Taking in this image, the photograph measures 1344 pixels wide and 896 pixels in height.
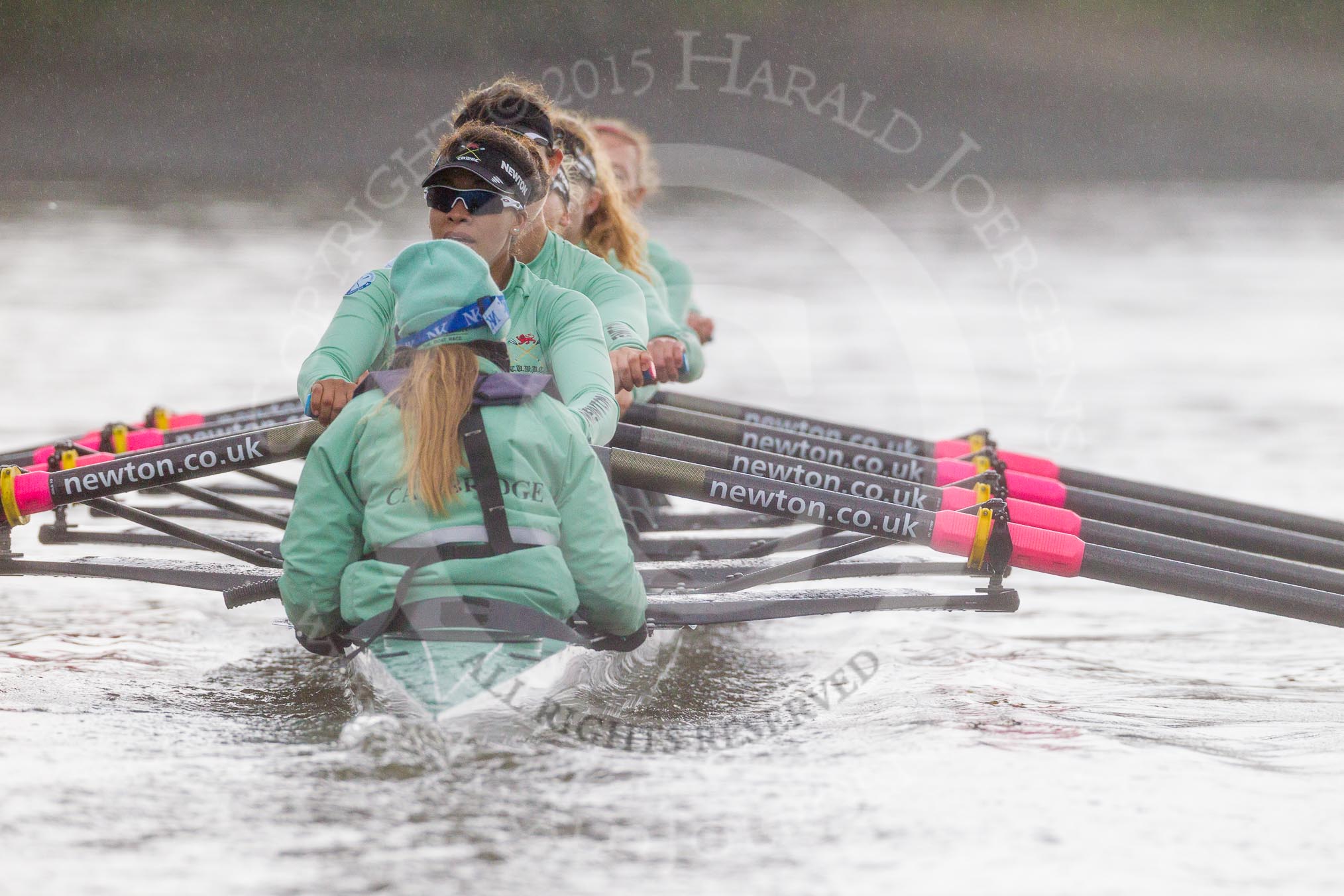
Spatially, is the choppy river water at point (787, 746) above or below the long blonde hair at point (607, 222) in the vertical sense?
below

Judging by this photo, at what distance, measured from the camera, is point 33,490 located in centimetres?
504

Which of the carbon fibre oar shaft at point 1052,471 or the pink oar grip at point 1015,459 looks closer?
the carbon fibre oar shaft at point 1052,471

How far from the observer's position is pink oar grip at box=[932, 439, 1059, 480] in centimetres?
659

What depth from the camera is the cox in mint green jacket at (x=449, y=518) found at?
3725 mm

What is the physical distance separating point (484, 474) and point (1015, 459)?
361 cm

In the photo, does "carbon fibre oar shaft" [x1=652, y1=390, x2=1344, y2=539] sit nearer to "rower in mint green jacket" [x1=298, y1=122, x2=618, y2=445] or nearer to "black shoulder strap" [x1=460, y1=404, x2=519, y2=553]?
"rower in mint green jacket" [x1=298, y1=122, x2=618, y2=445]

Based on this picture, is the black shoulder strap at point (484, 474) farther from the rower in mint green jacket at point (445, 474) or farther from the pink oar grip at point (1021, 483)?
the pink oar grip at point (1021, 483)

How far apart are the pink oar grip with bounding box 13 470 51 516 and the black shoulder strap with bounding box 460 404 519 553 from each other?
6.81 feet

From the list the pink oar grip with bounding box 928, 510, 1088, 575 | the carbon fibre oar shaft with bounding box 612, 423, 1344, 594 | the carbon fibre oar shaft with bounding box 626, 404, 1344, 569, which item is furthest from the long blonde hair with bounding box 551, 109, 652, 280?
the pink oar grip with bounding box 928, 510, 1088, 575

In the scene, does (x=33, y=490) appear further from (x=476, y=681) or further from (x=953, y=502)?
(x=953, y=502)

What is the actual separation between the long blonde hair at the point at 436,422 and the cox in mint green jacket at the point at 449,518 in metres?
0.04

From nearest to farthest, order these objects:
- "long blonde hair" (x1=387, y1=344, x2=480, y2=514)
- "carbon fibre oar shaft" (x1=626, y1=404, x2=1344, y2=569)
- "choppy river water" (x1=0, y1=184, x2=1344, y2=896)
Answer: "choppy river water" (x1=0, y1=184, x2=1344, y2=896) < "long blonde hair" (x1=387, y1=344, x2=480, y2=514) < "carbon fibre oar shaft" (x1=626, y1=404, x2=1344, y2=569)

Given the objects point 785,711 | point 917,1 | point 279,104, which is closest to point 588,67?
point 279,104

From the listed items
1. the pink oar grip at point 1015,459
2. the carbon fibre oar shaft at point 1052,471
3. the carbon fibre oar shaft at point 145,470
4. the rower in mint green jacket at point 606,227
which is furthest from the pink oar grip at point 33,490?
the pink oar grip at point 1015,459
